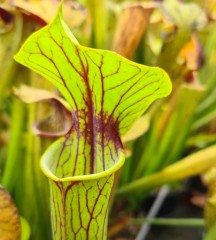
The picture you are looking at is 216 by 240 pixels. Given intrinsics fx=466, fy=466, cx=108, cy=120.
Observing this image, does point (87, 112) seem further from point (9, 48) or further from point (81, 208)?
point (9, 48)

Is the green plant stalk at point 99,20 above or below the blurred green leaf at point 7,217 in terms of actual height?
above

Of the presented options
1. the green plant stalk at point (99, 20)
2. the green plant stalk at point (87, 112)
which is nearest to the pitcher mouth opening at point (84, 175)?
the green plant stalk at point (87, 112)

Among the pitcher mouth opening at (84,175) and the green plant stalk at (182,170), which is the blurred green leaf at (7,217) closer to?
the pitcher mouth opening at (84,175)

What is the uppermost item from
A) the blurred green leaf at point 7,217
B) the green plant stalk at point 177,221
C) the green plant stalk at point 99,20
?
the green plant stalk at point 99,20

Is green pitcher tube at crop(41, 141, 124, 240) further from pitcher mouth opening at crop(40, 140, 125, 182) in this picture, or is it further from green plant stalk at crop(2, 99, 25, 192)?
green plant stalk at crop(2, 99, 25, 192)

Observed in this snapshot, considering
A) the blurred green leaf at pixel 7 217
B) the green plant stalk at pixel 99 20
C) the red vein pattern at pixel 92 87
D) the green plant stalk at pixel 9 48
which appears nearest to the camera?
the red vein pattern at pixel 92 87

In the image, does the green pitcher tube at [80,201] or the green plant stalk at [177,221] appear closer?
the green pitcher tube at [80,201]

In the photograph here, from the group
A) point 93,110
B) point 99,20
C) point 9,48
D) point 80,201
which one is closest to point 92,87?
point 93,110

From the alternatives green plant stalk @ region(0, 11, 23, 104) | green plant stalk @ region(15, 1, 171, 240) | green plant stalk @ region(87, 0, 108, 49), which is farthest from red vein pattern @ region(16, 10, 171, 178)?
green plant stalk @ region(87, 0, 108, 49)

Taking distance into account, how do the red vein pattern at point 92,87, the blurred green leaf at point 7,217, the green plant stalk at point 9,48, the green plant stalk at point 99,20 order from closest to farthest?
the red vein pattern at point 92,87, the blurred green leaf at point 7,217, the green plant stalk at point 9,48, the green plant stalk at point 99,20
